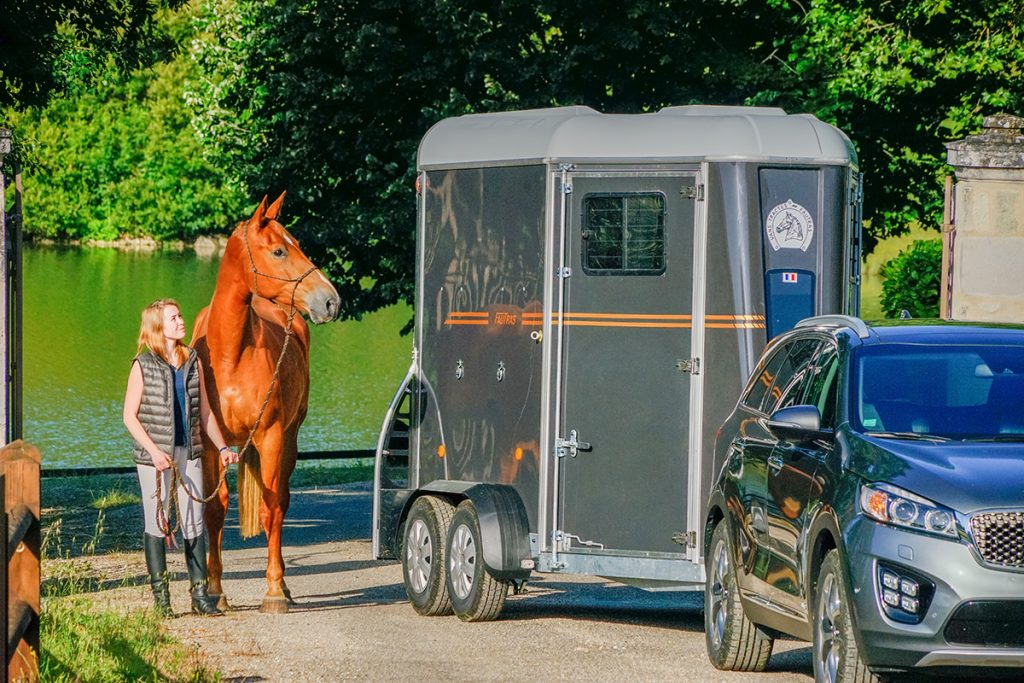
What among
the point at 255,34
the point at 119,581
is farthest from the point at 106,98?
the point at 119,581

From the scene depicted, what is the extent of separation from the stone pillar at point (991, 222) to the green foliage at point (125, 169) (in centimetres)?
6303

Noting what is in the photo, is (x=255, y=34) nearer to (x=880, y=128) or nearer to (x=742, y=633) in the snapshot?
(x=880, y=128)

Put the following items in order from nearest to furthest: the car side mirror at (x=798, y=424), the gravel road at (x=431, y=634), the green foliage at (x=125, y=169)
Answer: the car side mirror at (x=798, y=424), the gravel road at (x=431, y=634), the green foliage at (x=125, y=169)

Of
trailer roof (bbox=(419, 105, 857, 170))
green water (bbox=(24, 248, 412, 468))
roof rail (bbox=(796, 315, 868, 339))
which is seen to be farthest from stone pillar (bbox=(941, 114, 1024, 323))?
green water (bbox=(24, 248, 412, 468))

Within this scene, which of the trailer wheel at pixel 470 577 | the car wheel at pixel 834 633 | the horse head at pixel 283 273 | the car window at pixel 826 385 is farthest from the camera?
the horse head at pixel 283 273

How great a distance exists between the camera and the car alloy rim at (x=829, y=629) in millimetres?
8492

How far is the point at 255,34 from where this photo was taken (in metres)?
25.7

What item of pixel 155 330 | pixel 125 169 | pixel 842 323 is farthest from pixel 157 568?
pixel 125 169

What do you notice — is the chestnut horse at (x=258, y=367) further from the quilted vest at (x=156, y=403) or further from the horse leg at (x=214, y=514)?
the quilted vest at (x=156, y=403)

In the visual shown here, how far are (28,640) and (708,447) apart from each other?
5224 mm

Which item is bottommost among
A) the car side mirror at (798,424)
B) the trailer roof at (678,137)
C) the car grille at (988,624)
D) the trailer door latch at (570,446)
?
the car grille at (988,624)

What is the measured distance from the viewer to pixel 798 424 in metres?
8.76

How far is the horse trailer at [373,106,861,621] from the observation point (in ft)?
38.7

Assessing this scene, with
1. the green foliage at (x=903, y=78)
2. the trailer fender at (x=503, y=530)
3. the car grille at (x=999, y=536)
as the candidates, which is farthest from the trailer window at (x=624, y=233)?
the green foliage at (x=903, y=78)
